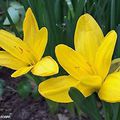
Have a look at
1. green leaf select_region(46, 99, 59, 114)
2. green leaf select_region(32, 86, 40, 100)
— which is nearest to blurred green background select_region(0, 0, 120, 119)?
green leaf select_region(46, 99, 59, 114)

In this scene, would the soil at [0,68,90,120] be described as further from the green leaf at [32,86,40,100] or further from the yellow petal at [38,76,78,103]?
the yellow petal at [38,76,78,103]

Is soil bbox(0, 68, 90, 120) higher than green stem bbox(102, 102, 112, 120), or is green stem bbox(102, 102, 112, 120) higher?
green stem bbox(102, 102, 112, 120)

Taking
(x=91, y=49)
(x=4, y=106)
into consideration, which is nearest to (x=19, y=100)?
(x=4, y=106)

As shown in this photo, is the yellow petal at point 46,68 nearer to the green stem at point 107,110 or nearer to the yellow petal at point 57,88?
the yellow petal at point 57,88

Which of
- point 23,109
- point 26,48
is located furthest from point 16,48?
point 23,109

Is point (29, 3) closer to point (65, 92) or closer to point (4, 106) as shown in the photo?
point (65, 92)
